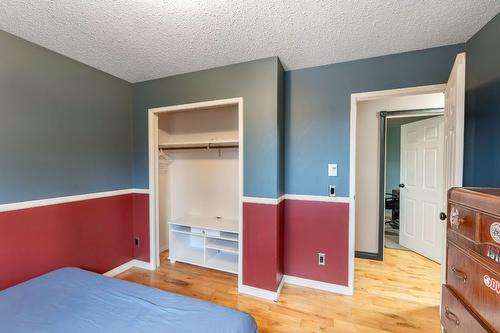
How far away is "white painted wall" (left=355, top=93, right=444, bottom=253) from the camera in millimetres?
2994

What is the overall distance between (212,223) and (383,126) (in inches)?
105

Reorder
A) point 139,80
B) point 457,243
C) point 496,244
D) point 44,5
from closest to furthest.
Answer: point 496,244
point 457,243
point 44,5
point 139,80

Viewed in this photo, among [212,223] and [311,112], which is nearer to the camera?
[311,112]

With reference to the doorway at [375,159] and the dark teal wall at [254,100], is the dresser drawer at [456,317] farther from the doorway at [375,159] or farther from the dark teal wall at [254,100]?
A: the dark teal wall at [254,100]

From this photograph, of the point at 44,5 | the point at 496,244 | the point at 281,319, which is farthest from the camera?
the point at 281,319

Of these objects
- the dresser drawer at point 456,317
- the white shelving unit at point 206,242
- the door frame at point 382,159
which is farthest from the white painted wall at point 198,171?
the dresser drawer at point 456,317

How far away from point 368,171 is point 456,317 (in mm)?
2285

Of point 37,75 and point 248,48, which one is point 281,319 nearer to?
point 248,48

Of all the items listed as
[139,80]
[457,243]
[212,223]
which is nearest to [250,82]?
[139,80]

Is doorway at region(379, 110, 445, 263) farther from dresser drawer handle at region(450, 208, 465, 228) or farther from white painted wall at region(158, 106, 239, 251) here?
white painted wall at region(158, 106, 239, 251)

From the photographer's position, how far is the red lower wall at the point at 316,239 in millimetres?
2229

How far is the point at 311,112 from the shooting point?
91.1 inches

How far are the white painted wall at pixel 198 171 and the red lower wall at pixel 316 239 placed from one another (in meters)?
0.86

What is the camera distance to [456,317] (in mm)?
996
